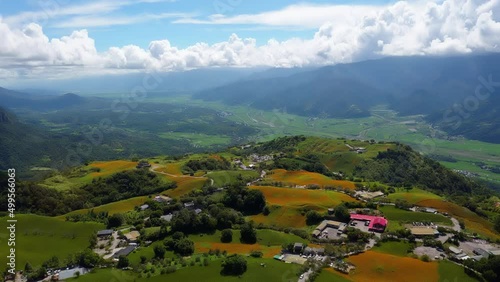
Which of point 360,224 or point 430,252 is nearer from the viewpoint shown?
point 430,252

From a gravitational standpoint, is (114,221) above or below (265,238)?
above

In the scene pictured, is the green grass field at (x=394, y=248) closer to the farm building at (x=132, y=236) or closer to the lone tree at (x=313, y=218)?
the lone tree at (x=313, y=218)

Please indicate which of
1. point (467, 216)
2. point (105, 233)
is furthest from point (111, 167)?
point (467, 216)

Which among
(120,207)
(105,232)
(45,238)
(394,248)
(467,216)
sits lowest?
(120,207)

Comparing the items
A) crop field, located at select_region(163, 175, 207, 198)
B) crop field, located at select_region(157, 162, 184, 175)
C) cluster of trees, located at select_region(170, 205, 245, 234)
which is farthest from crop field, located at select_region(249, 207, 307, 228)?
crop field, located at select_region(157, 162, 184, 175)

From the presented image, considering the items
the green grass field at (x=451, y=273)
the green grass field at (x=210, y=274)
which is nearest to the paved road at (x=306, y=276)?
the green grass field at (x=210, y=274)

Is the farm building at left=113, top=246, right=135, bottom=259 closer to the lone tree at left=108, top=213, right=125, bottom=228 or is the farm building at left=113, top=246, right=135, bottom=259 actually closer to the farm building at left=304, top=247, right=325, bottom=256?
the lone tree at left=108, top=213, right=125, bottom=228

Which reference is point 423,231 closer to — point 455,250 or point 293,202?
point 455,250
